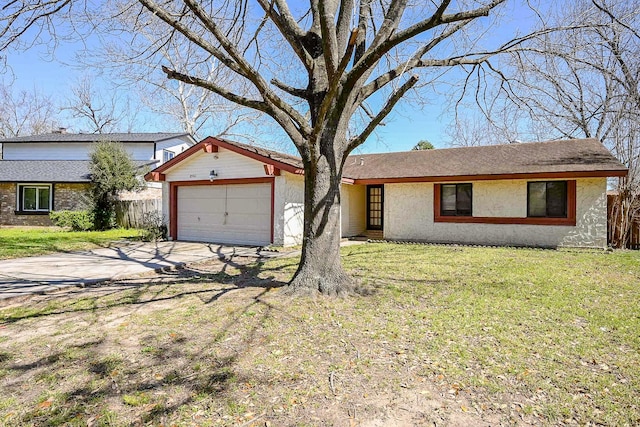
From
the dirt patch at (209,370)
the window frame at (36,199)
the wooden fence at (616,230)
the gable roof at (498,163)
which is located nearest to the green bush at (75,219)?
the window frame at (36,199)

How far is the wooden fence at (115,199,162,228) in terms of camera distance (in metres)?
17.6

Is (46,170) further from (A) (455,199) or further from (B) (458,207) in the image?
(B) (458,207)

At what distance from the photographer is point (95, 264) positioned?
8.35 metres

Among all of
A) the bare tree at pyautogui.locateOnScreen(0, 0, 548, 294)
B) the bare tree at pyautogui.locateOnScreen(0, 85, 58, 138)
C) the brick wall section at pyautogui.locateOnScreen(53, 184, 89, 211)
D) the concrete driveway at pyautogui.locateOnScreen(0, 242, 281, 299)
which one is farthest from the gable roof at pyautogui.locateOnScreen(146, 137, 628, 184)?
the bare tree at pyautogui.locateOnScreen(0, 85, 58, 138)

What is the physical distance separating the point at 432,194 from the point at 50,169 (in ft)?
70.5

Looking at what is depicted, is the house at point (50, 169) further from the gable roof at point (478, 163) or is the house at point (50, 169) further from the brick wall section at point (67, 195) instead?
the gable roof at point (478, 163)

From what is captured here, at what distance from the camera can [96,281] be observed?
6.61 metres

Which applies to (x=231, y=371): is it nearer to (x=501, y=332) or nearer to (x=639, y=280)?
(x=501, y=332)

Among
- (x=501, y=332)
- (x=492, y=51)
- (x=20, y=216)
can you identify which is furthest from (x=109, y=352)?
(x=20, y=216)

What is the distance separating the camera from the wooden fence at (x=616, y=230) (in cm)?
1138

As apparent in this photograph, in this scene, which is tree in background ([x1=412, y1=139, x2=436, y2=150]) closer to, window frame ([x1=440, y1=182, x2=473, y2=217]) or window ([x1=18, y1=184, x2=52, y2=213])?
window frame ([x1=440, y1=182, x2=473, y2=217])

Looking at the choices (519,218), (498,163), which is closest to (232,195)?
(498,163)

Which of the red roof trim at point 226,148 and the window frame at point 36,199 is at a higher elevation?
the red roof trim at point 226,148

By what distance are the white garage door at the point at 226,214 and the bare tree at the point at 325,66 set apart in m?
5.31
